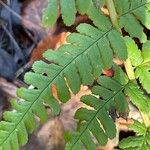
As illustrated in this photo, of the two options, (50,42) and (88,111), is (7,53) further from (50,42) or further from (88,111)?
(88,111)

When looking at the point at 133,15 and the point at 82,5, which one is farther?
the point at 133,15

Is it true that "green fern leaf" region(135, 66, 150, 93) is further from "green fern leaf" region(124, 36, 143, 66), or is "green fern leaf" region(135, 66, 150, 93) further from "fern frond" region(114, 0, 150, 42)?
"fern frond" region(114, 0, 150, 42)

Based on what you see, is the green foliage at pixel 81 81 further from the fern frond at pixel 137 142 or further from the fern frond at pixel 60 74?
the fern frond at pixel 137 142

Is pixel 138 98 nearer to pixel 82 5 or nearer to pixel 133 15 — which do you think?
pixel 133 15

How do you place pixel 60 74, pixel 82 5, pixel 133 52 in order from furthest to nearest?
pixel 133 52 → pixel 60 74 → pixel 82 5

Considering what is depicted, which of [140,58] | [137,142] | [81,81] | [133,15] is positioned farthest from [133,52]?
[137,142]
